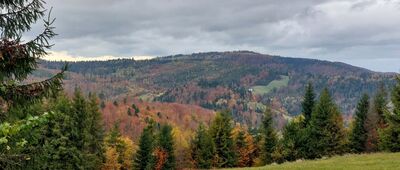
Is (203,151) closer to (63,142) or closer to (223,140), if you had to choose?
(223,140)

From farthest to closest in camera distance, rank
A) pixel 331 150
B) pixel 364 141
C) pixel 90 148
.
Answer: pixel 364 141 → pixel 331 150 → pixel 90 148

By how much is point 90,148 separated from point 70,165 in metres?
6.51

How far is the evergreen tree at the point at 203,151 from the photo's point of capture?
68500 millimetres

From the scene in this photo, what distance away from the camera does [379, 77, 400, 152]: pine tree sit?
47.1 meters

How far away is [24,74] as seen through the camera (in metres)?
12.7

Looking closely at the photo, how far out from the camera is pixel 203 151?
68.9 m

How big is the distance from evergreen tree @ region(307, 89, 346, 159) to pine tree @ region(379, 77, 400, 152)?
36.6 feet

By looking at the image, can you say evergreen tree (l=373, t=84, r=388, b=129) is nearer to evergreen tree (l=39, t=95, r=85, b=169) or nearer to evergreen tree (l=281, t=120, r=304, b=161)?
evergreen tree (l=281, t=120, r=304, b=161)

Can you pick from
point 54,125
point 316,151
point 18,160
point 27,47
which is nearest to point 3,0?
point 27,47

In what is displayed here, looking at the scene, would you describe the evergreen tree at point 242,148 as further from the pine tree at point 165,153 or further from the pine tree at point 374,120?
the pine tree at point 374,120

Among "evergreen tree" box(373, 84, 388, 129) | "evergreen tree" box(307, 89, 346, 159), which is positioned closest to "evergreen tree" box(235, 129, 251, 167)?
"evergreen tree" box(307, 89, 346, 159)

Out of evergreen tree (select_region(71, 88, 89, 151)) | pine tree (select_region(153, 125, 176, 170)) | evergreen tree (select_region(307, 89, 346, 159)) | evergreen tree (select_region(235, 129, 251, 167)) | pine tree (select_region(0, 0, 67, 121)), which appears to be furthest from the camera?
evergreen tree (select_region(235, 129, 251, 167))

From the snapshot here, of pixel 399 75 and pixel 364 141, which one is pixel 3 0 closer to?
pixel 399 75

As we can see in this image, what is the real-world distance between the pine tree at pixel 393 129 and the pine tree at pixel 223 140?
79.0ft
